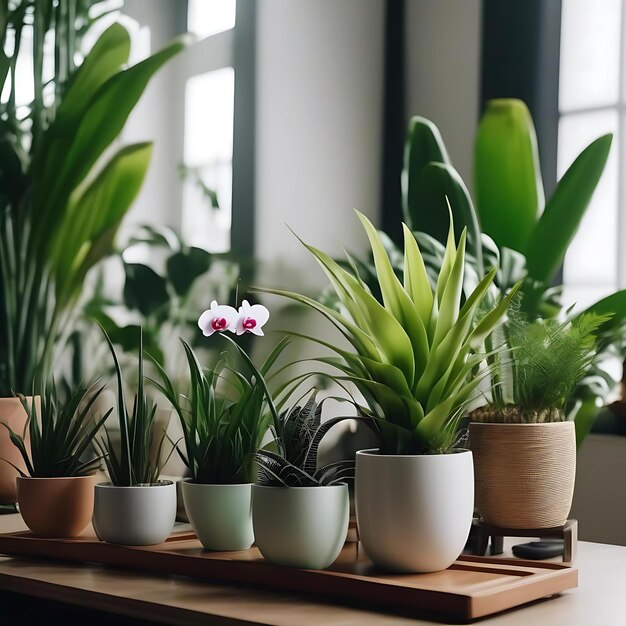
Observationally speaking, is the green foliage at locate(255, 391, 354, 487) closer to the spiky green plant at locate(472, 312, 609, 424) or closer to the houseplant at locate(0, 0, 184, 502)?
the spiky green plant at locate(472, 312, 609, 424)

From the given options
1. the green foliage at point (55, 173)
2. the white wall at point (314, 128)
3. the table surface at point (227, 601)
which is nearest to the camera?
the table surface at point (227, 601)

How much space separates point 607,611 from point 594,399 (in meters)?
1.16

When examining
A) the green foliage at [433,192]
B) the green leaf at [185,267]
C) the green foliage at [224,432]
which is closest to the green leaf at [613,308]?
the green foliage at [433,192]

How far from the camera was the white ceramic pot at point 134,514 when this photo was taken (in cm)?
90

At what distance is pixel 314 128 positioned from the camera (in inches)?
90.7

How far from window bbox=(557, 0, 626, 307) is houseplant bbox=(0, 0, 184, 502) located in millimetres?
1070

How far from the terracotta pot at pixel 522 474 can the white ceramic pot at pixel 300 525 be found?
8.0 inches

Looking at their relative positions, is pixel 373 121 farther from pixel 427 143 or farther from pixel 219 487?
pixel 219 487

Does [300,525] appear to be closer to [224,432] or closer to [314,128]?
[224,432]

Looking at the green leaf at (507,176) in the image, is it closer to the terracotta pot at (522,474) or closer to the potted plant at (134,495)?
the terracotta pot at (522,474)

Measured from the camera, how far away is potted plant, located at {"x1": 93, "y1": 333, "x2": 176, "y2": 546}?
0.90m

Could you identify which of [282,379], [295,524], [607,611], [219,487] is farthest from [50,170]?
[607,611]

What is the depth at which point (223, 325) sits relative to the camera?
0.92m

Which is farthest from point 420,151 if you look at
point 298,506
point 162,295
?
point 298,506
